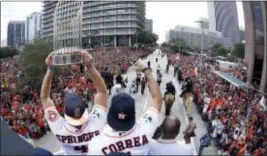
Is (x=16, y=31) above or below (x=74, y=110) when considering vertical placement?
above

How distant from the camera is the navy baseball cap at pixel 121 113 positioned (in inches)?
119

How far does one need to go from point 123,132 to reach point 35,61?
34063mm

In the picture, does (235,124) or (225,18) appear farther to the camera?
(225,18)

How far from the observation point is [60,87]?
23828 millimetres

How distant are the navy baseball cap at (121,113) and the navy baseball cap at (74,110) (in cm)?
35

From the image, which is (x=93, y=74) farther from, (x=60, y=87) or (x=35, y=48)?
(x=35, y=48)

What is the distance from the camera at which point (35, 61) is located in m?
36.3

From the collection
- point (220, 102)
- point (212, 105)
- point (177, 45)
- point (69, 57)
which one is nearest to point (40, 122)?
point (212, 105)

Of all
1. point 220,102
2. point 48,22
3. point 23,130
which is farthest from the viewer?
point 48,22

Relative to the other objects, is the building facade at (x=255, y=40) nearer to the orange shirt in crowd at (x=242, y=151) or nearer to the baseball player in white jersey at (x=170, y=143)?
the orange shirt in crowd at (x=242, y=151)

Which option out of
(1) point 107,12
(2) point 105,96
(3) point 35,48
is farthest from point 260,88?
(1) point 107,12

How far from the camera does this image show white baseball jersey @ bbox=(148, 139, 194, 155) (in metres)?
3.16

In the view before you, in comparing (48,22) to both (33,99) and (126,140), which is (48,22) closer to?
(33,99)

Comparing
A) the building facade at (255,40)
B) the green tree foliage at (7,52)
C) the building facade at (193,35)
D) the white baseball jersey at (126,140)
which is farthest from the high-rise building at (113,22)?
the white baseball jersey at (126,140)
